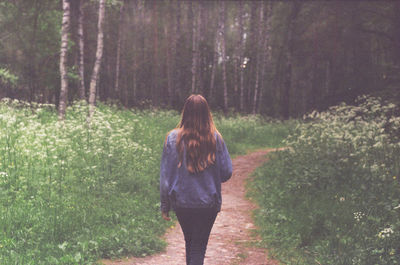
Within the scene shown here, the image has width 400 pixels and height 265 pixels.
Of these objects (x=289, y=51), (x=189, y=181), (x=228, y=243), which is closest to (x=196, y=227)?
(x=189, y=181)

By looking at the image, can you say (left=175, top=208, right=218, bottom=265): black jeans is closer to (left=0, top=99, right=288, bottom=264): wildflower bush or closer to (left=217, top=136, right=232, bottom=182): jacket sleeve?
(left=217, top=136, right=232, bottom=182): jacket sleeve

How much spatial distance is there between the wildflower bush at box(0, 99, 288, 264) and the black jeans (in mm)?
1808

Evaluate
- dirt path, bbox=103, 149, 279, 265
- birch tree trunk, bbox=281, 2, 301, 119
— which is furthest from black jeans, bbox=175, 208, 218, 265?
birch tree trunk, bbox=281, 2, 301, 119

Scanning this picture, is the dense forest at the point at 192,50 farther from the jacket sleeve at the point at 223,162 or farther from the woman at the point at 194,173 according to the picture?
the woman at the point at 194,173

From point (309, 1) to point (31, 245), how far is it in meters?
24.1

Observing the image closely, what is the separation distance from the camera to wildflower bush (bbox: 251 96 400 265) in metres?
5.53

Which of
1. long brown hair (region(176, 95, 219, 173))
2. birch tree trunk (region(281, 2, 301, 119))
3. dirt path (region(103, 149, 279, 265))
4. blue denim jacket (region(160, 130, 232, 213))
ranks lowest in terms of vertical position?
dirt path (region(103, 149, 279, 265))

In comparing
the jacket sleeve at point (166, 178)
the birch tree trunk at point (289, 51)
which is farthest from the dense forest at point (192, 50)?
the jacket sleeve at point (166, 178)

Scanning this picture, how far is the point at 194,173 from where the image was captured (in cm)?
394

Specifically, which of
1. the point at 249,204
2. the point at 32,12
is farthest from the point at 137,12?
the point at 249,204

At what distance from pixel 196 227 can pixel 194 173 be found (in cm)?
58

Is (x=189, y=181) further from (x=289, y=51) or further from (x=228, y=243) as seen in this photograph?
(x=289, y=51)

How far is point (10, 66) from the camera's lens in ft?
69.8

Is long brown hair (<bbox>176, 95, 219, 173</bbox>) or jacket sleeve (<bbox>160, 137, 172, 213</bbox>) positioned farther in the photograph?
jacket sleeve (<bbox>160, 137, 172, 213</bbox>)
